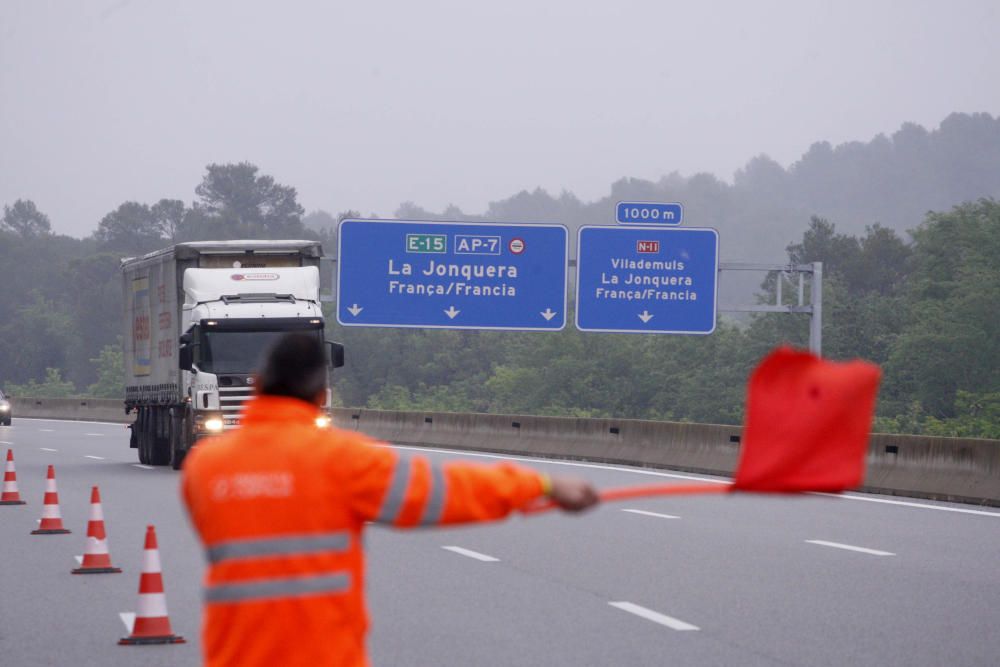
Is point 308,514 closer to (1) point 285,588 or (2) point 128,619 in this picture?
(1) point 285,588

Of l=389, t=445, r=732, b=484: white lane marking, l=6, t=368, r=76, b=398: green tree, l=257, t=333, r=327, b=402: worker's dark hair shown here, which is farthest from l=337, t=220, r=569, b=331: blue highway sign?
l=6, t=368, r=76, b=398: green tree

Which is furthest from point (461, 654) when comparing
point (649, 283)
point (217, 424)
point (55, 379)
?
point (55, 379)

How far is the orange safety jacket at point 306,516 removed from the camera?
425 centimetres

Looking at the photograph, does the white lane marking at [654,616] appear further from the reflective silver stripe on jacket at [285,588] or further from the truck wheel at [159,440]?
the truck wheel at [159,440]

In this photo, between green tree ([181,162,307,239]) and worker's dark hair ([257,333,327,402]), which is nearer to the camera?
worker's dark hair ([257,333,327,402])

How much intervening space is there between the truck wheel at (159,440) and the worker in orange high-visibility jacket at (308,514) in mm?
25532

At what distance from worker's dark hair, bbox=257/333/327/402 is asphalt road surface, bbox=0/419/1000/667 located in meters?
4.92

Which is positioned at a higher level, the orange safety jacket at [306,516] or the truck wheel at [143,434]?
the orange safety jacket at [306,516]

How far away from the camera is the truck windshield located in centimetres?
2695

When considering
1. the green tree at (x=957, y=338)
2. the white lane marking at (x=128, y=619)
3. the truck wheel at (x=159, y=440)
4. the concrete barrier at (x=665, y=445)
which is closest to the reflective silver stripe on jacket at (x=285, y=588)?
the white lane marking at (x=128, y=619)

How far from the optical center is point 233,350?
2703 cm

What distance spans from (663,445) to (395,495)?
80.9 ft

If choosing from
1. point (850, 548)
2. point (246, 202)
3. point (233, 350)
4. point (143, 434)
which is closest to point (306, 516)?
point (850, 548)

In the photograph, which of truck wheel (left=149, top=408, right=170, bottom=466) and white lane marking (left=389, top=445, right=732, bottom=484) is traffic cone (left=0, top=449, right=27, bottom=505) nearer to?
white lane marking (left=389, top=445, right=732, bottom=484)
